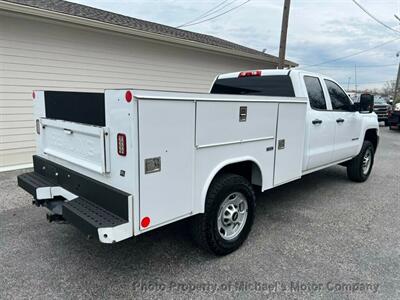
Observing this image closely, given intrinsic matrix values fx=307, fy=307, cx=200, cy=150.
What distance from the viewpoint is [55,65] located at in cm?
705

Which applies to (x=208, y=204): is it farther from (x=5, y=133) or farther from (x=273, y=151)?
(x=5, y=133)

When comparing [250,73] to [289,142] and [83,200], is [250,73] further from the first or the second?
[83,200]

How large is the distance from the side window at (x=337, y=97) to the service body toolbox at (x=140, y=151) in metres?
1.71

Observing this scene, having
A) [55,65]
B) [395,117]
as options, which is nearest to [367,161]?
[55,65]

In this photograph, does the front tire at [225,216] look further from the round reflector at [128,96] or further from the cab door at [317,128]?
the cab door at [317,128]

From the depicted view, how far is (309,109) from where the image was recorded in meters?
4.29

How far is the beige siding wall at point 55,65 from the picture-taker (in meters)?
6.43

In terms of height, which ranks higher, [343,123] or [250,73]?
[250,73]

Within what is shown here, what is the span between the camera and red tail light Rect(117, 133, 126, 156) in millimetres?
2317

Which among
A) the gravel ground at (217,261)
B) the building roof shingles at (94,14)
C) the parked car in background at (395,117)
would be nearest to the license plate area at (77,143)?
the gravel ground at (217,261)

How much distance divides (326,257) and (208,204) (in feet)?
4.83

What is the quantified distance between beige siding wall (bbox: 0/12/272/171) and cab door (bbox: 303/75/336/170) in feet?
17.8

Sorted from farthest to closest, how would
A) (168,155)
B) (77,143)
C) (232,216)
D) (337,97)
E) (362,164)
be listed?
(362,164) → (337,97) → (232,216) → (77,143) → (168,155)

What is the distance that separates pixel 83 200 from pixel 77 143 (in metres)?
0.56
